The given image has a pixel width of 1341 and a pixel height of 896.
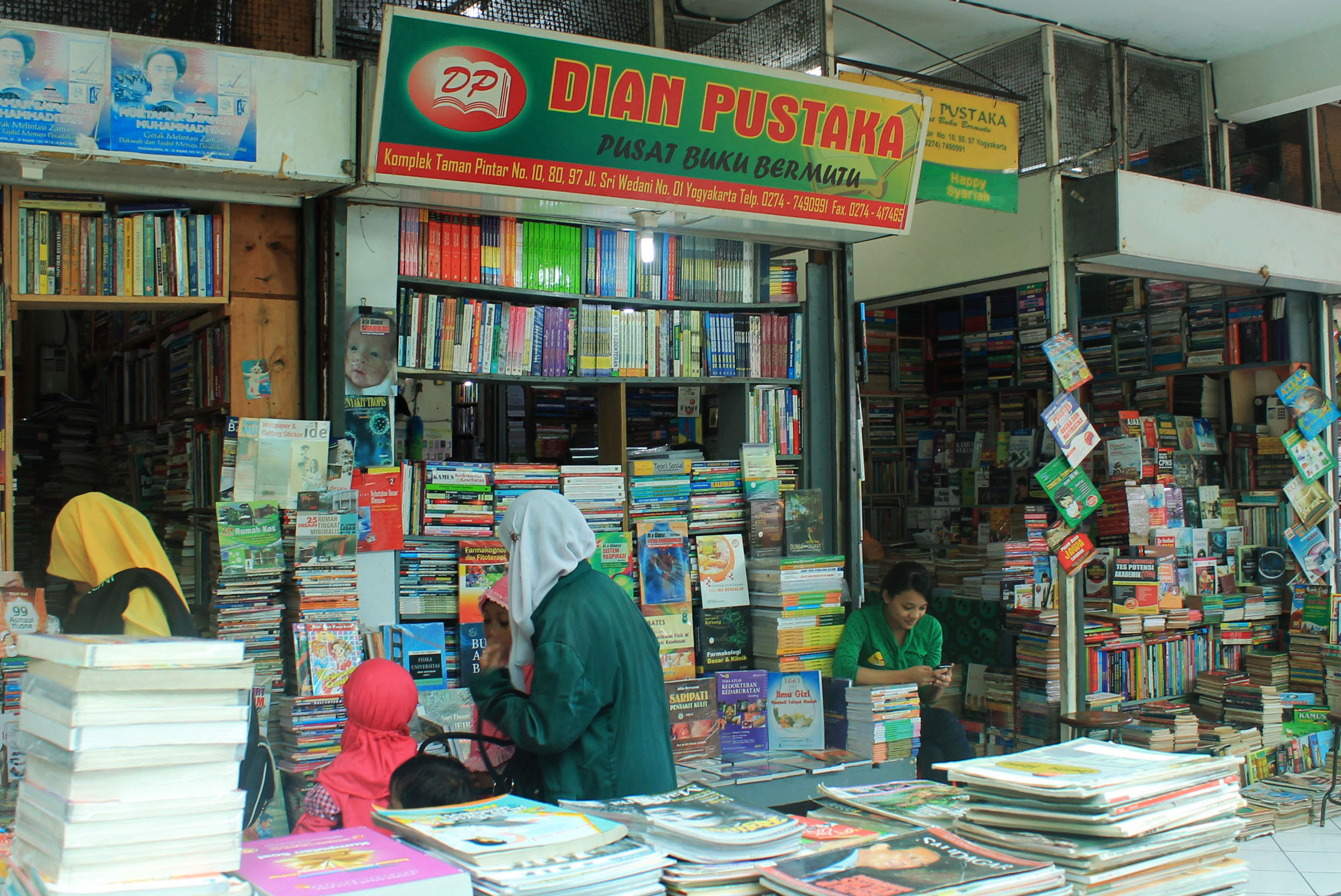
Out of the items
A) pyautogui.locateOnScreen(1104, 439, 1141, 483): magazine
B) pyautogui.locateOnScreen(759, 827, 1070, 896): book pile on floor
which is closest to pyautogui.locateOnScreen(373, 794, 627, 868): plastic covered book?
pyautogui.locateOnScreen(759, 827, 1070, 896): book pile on floor

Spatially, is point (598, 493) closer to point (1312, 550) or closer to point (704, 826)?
point (704, 826)

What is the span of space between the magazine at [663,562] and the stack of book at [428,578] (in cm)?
80

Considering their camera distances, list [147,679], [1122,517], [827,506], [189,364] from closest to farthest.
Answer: [147,679], [189,364], [827,506], [1122,517]

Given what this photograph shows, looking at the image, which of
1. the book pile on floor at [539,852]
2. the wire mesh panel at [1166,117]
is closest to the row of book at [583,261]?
the wire mesh panel at [1166,117]

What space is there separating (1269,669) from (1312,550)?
2.64 ft

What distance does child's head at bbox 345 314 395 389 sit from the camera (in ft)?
13.8

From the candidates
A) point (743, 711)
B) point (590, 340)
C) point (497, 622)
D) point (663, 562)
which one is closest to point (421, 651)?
point (497, 622)

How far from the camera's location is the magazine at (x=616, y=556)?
15.4 feet

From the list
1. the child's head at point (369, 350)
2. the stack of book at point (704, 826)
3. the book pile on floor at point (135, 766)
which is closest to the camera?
the book pile on floor at point (135, 766)

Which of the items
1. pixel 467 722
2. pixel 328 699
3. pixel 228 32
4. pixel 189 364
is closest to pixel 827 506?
pixel 467 722

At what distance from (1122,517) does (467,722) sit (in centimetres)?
410

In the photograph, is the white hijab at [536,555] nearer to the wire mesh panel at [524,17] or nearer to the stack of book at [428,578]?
the stack of book at [428,578]

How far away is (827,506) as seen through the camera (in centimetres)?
533

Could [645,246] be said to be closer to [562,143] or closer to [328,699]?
[562,143]
